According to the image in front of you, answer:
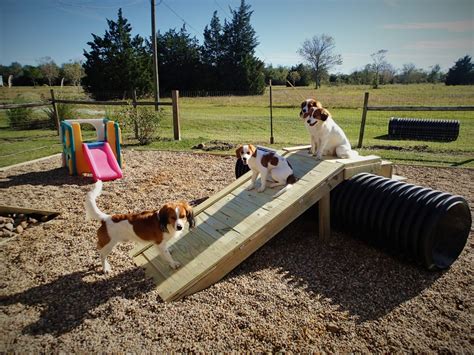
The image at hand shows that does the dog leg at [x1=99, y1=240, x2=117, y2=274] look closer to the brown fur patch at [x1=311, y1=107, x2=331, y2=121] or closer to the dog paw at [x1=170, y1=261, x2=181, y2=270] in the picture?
the dog paw at [x1=170, y1=261, x2=181, y2=270]

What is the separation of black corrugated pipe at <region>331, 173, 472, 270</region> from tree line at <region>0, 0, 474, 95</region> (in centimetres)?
2489

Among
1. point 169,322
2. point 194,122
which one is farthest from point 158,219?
point 194,122

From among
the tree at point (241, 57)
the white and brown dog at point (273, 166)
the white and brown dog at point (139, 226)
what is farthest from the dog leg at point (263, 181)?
the tree at point (241, 57)

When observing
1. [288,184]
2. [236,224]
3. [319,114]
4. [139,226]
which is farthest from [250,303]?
[319,114]

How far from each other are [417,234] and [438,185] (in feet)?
13.3

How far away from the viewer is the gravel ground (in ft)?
9.20

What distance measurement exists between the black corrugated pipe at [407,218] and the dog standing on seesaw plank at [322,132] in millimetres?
632

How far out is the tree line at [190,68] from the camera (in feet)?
117

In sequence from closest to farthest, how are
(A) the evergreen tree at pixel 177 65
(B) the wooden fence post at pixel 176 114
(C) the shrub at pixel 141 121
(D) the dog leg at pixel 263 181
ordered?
(D) the dog leg at pixel 263 181, (C) the shrub at pixel 141 121, (B) the wooden fence post at pixel 176 114, (A) the evergreen tree at pixel 177 65

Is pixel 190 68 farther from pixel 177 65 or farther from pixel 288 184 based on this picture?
pixel 288 184

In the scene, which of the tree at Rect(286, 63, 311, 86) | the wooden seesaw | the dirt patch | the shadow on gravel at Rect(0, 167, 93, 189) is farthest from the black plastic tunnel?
the tree at Rect(286, 63, 311, 86)

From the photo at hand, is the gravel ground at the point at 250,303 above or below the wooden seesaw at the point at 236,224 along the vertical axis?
below

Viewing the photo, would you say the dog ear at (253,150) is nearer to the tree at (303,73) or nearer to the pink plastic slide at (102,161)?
the pink plastic slide at (102,161)

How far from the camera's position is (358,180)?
15.0 feet
